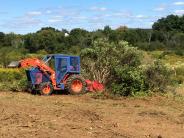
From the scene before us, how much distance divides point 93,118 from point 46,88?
7585 mm

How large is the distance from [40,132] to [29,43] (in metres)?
59.3

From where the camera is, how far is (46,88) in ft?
64.8

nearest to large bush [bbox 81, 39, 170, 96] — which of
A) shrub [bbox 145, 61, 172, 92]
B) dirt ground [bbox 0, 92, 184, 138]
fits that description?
shrub [bbox 145, 61, 172, 92]

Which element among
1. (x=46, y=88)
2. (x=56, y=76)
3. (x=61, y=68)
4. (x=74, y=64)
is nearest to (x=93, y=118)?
(x=46, y=88)

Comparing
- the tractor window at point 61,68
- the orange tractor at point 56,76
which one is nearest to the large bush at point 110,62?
the orange tractor at point 56,76

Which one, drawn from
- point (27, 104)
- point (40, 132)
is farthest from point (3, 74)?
point (40, 132)

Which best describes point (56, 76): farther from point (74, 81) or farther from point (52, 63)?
point (52, 63)

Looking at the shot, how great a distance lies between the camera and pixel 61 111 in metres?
13.6

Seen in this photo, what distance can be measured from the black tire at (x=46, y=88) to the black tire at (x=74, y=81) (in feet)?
2.46

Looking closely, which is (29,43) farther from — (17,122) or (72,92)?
(17,122)

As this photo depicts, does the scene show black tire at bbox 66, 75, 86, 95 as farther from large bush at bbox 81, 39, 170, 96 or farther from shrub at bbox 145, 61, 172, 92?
shrub at bbox 145, 61, 172, 92

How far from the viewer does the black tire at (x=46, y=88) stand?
19.6 meters

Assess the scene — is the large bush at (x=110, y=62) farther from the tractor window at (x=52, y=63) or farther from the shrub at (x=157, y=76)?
the tractor window at (x=52, y=63)

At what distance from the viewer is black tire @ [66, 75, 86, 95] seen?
65.7 feet
